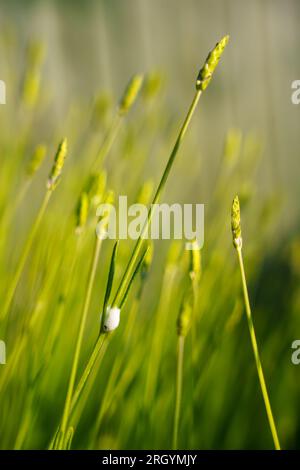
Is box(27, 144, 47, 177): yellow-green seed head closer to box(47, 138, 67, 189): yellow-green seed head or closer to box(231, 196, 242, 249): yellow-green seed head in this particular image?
box(47, 138, 67, 189): yellow-green seed head

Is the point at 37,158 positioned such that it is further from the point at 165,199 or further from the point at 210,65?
the point at 165,199

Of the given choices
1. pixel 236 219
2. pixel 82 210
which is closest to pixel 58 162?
pixel 82 210

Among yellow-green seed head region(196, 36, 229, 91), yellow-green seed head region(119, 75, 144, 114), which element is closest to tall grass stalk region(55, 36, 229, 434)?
yellow-green seed head region(196, 36, 229, 91)

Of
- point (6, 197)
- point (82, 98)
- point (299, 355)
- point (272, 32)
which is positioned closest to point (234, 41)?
point (272, 32)

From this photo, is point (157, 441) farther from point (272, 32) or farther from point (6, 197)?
point (272, 32)

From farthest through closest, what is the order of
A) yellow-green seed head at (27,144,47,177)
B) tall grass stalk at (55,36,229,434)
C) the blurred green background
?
the blurred green background < yellow-green seed head at (27,144,47,177) < tall grass stalk at (55,36,229,434)

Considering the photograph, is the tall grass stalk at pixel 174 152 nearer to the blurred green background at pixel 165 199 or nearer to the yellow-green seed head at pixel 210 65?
the yellow-green seed head at pixel 210 65
